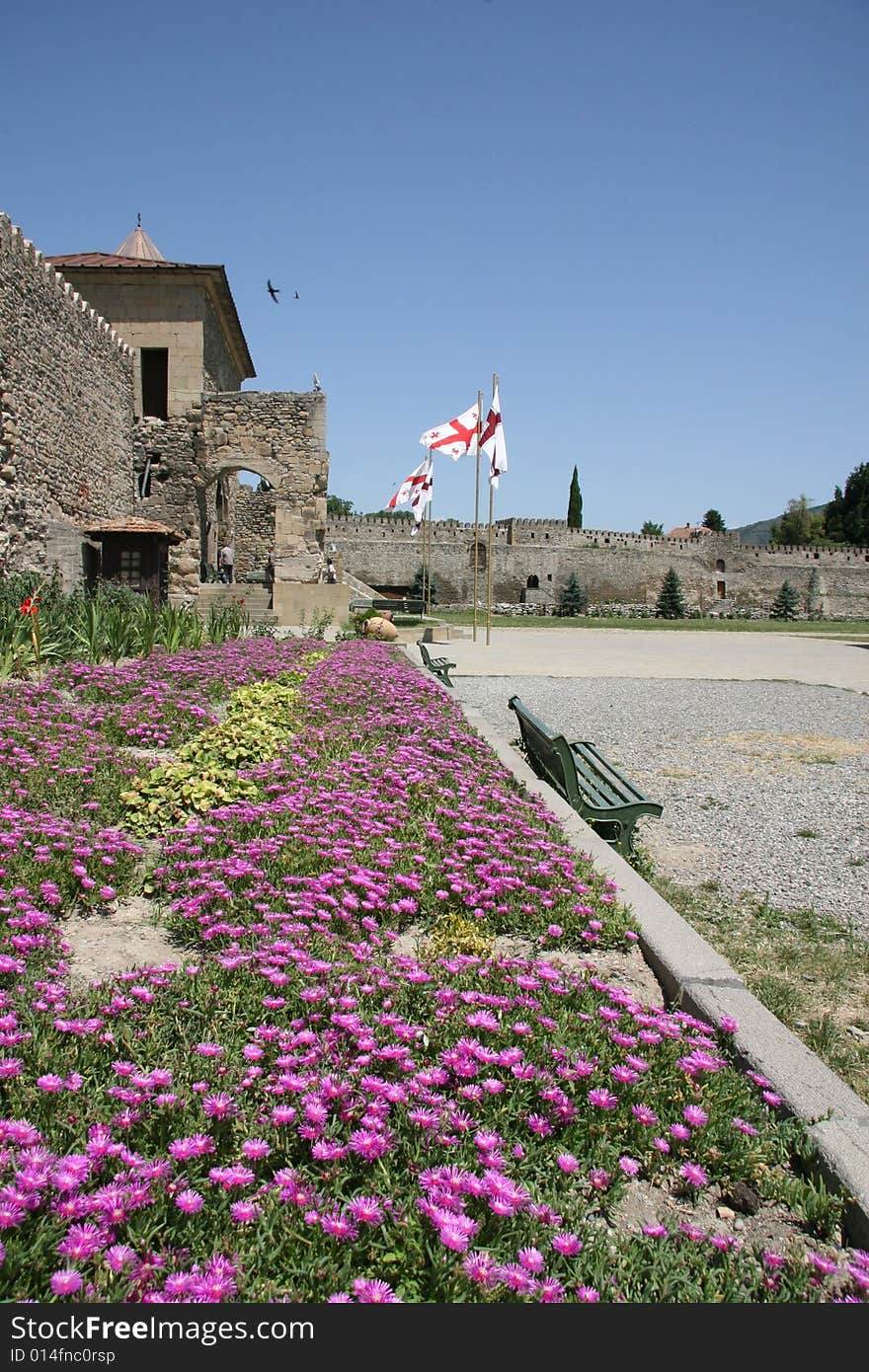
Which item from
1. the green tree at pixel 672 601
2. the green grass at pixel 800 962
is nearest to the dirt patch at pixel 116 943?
the green grass at pixel 800 962

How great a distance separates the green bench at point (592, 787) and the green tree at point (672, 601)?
53.8m

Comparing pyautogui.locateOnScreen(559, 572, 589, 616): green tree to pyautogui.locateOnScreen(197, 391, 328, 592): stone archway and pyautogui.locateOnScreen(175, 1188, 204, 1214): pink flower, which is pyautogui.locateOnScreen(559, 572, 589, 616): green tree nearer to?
pyautogui.locateOnScreen(197, 391, 328, 592): stone archway

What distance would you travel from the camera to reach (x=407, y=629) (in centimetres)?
2131

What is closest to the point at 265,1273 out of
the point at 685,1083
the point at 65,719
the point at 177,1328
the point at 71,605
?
the point at 177,1328

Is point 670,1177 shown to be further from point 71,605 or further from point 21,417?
point 21,417

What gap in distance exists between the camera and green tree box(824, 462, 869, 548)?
7256 cm

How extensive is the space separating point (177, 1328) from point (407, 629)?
786 inches

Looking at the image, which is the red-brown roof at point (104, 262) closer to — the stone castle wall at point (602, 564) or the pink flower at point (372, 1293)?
the pink flower at point (372, 1293)

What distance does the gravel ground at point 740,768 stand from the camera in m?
4.97

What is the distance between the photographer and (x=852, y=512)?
7462 cm

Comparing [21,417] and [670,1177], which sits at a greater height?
[21,417]

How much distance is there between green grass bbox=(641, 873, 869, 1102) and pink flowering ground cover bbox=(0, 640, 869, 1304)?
565 millimetres

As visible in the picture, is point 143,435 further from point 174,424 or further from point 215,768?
point 215,768

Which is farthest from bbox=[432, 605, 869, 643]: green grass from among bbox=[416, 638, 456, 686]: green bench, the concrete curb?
the concrete curb
